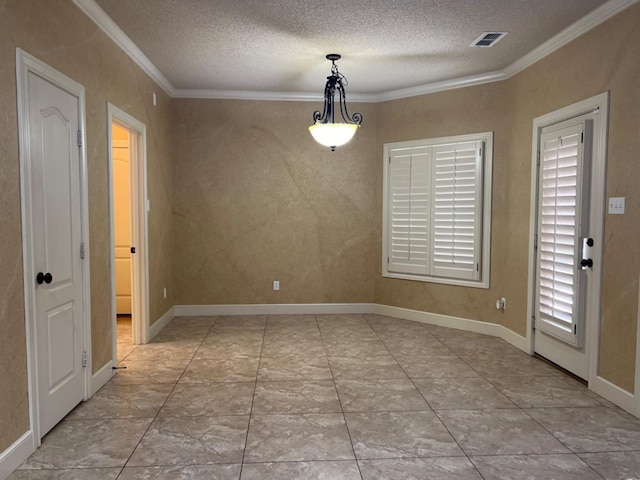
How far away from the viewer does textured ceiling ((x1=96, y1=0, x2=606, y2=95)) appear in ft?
11.1

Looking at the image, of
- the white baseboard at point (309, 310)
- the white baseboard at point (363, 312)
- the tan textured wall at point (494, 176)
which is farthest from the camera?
the white baseboard at point (309, 310)

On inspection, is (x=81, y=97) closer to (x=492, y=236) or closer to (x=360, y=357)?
(x=360, y=357)

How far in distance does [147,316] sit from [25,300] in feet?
7.72

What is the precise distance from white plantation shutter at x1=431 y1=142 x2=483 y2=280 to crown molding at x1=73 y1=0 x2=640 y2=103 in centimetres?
72

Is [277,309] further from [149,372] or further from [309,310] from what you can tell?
[149,372]

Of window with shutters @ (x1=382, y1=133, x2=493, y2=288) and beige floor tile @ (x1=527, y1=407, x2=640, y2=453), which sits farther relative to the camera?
window with shutters @ (x1=382, y1=133, x2=493, y2=288)

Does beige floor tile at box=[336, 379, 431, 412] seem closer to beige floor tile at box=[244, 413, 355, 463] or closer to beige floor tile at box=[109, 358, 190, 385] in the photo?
beige floor tile at box=[244, 413, 355, 463]

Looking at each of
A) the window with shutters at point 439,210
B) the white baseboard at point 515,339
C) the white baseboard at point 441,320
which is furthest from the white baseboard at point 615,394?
the window with shutters at point 439,210

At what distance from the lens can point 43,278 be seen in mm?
2678

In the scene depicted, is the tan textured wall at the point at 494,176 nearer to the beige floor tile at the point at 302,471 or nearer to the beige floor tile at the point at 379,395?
the beige floor tile at the point at 379,395

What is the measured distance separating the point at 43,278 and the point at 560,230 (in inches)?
150

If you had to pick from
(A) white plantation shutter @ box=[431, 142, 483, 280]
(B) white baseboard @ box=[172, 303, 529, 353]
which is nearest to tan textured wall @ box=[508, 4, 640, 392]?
(A) white plantation shutter @ box=[431, 142, 483, 280]

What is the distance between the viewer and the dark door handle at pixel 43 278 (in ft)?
8.70

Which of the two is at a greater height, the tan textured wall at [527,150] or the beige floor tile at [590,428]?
the tan textured wall at [527,150]
